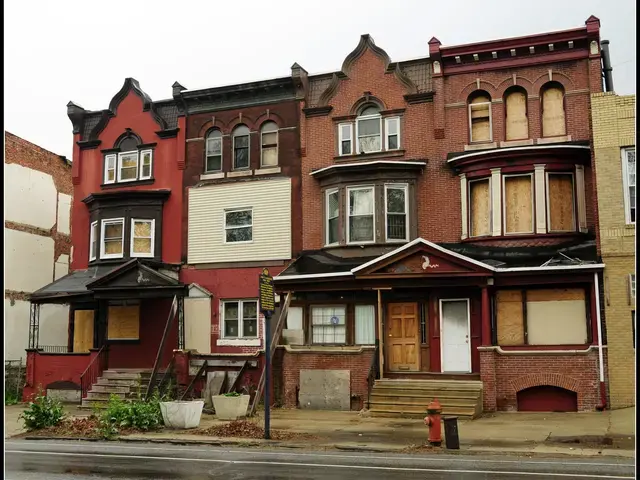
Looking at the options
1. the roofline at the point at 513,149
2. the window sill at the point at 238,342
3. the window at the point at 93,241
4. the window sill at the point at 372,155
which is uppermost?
the window sill at the point at 372,155

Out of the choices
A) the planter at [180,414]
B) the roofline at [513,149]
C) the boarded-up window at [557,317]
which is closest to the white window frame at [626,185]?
the roofline at [513,149]

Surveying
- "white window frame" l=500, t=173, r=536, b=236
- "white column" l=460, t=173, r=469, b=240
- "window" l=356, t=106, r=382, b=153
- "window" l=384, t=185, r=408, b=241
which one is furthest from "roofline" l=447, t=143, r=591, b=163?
"window" l=356, t=106, r=382, b=153

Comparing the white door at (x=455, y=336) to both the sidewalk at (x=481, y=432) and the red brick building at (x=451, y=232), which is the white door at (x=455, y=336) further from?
the sidewalk at (x=481, y=432)

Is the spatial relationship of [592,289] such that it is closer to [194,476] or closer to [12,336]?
[194,476]

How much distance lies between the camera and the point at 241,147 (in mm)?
27875

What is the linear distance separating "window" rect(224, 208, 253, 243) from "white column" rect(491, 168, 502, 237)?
8753mm

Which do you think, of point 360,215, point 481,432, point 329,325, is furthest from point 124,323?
point 481,432

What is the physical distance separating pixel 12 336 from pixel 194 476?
23.7 m

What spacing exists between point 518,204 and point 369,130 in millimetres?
5828

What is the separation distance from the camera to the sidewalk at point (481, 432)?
595 inches

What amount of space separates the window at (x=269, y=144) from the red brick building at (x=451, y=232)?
4.13 feet

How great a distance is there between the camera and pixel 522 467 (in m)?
12.4

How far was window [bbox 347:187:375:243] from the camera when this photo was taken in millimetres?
25016

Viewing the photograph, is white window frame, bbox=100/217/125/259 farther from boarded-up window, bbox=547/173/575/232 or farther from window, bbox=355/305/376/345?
boarded-up window, bbox=547/173/575/232
